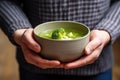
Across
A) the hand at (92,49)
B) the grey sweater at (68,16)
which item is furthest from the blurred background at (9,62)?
the hand at (92,49)

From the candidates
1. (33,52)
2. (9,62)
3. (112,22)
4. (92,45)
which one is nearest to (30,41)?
(33,52)

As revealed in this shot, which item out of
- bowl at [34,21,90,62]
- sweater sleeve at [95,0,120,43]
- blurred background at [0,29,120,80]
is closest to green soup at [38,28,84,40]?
bowl at [34,21,90,62]

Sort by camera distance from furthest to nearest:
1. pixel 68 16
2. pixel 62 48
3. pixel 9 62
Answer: pixel 9 62 → pixel 68 16 → pixel 62 48

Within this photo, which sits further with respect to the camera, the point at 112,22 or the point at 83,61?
the point at 112,22

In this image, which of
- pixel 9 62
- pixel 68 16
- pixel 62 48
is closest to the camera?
pixel 62 48

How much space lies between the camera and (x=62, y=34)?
1.98ft

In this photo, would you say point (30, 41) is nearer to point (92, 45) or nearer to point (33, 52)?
point (33, 52)

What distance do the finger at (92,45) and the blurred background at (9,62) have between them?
1402mm

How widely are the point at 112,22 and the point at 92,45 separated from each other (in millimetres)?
188

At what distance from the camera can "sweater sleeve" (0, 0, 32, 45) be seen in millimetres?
775

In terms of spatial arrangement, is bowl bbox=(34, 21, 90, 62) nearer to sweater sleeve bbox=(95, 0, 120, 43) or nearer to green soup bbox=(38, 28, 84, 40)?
green soup bbox=(38, 28, 84, 40)

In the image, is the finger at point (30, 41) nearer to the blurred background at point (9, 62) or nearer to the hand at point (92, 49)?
the hand at point (92, 49)

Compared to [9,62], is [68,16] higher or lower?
higher

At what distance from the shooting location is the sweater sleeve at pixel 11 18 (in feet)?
2.54
